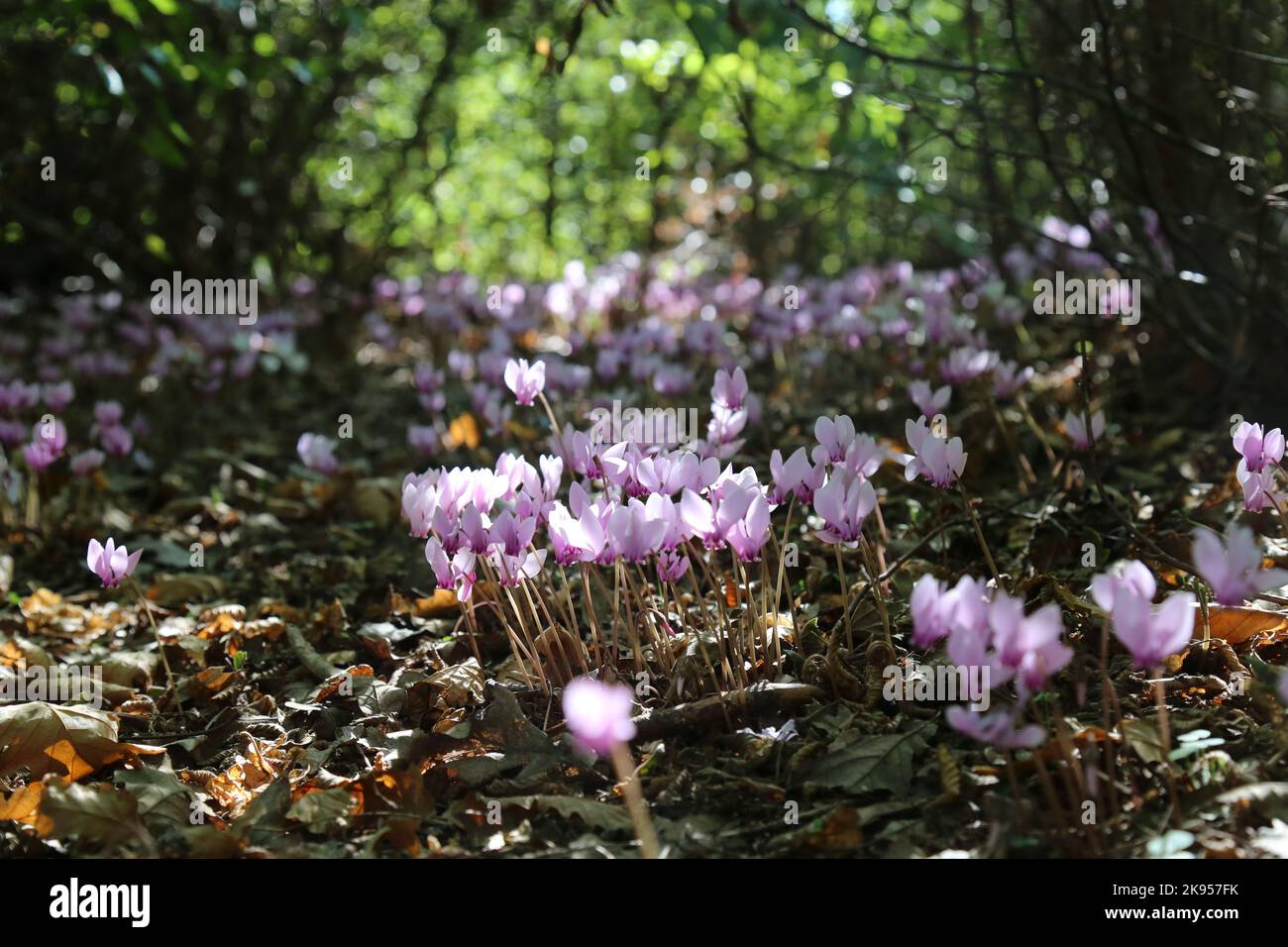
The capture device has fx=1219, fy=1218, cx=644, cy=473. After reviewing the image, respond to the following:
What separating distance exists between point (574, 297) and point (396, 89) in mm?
4428

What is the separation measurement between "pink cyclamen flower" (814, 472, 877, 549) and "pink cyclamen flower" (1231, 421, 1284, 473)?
2.35 ft

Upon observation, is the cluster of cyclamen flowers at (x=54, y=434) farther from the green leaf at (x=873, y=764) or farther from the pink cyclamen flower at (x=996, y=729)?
the pink cyclamen flower at (x=996, y=729)

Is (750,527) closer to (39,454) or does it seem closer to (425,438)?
(425,438)

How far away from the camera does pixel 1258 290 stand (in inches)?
167

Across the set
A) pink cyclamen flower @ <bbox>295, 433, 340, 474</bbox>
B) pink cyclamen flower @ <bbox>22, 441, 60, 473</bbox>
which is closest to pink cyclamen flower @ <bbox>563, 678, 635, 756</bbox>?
pink cyclamen flower @ <bbox>295, 433, 340, 474</bbox>

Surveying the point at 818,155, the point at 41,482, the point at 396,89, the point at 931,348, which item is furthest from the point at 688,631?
the point at 396,89

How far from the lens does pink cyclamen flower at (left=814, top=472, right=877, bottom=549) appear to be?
223cm

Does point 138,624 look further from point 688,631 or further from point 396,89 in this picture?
point 396,89

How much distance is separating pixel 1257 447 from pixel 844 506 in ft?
2.65

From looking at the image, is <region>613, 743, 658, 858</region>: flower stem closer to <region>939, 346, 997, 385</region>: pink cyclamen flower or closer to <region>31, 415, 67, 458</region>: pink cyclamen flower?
<region>939, 346, 997, 385</region>: pink cyclamen flower

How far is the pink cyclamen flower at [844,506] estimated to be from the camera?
2.23 metres

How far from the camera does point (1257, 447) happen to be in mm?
2320

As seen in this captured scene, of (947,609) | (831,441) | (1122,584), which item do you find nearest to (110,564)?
(831,441)
